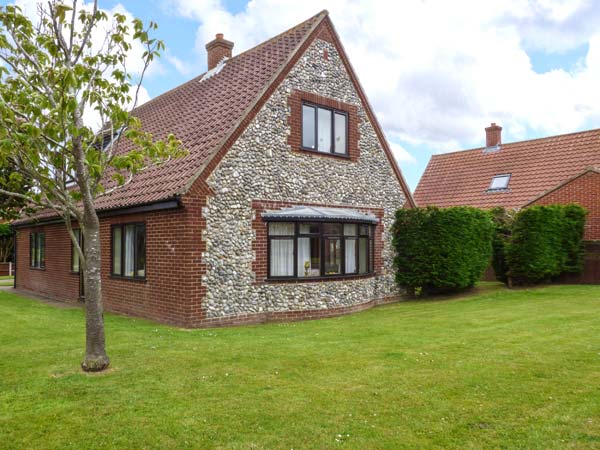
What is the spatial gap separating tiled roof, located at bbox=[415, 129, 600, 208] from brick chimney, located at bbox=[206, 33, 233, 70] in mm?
A: 13965

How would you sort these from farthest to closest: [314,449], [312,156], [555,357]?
[312,156]
[555,357]
[314,449]

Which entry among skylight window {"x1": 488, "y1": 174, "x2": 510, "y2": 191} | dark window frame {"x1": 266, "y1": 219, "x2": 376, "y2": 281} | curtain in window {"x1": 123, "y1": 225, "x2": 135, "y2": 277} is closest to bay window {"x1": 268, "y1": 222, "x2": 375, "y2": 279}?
dark window frame {"x1": 266, "y1": 219, "x2": 376, "y2": 281}

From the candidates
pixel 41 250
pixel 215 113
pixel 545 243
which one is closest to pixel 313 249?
pixel 215 113

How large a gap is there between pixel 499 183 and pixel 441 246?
459 inches

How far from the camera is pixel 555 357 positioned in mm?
8125

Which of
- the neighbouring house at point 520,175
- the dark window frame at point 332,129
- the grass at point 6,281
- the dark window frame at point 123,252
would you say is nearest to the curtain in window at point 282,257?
the dark window frame at point 332,129

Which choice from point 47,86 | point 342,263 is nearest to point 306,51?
point 342,263

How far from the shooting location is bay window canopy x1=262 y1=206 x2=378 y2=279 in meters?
13.4

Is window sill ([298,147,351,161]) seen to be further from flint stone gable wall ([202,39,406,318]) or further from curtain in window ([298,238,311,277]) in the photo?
curtain in window ([298,238,311,277])

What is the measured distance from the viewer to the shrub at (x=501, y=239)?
18.4 m

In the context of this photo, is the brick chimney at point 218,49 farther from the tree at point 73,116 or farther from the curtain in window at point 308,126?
the tree at point 73,116

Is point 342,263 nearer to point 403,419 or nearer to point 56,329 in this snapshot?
point 56,329

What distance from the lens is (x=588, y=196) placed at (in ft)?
64.4

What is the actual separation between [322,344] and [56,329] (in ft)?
19.5
